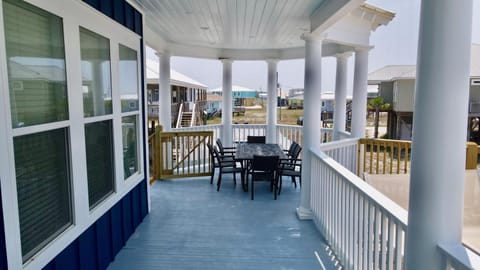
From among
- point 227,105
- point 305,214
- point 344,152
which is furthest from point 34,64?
point 227,105

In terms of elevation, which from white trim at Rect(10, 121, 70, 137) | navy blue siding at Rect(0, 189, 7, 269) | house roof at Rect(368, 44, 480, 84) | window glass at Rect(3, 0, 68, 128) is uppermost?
house roof at Rect(368, 44, 480, 84)

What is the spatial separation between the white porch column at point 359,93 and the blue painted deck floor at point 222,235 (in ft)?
5.84

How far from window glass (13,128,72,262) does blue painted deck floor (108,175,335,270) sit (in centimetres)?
111

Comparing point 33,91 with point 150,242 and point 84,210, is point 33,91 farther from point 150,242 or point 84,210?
point 150,242

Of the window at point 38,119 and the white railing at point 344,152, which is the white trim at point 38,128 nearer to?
the window at point 38,119

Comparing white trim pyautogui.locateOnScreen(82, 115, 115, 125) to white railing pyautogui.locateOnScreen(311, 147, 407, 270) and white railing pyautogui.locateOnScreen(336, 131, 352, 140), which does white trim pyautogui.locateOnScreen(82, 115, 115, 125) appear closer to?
white railing pyautogui.locateOnScreen(311, 147, 407, 270)

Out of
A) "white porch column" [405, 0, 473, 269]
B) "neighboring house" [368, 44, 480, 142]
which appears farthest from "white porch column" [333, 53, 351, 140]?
"neighboring house" [368, 44, 480, 142]

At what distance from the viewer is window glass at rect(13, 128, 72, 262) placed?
6.29 feet

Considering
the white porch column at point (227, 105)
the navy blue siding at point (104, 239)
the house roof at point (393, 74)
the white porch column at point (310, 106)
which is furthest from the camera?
the house roof at point (393, 74)

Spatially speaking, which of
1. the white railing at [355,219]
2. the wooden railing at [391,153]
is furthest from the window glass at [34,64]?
the wooden railing at [391,153]

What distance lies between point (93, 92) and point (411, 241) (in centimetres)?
267

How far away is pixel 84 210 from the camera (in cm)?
262

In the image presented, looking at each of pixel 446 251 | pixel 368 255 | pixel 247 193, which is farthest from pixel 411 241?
pixel 247 193

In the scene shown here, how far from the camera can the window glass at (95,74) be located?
2701mm
